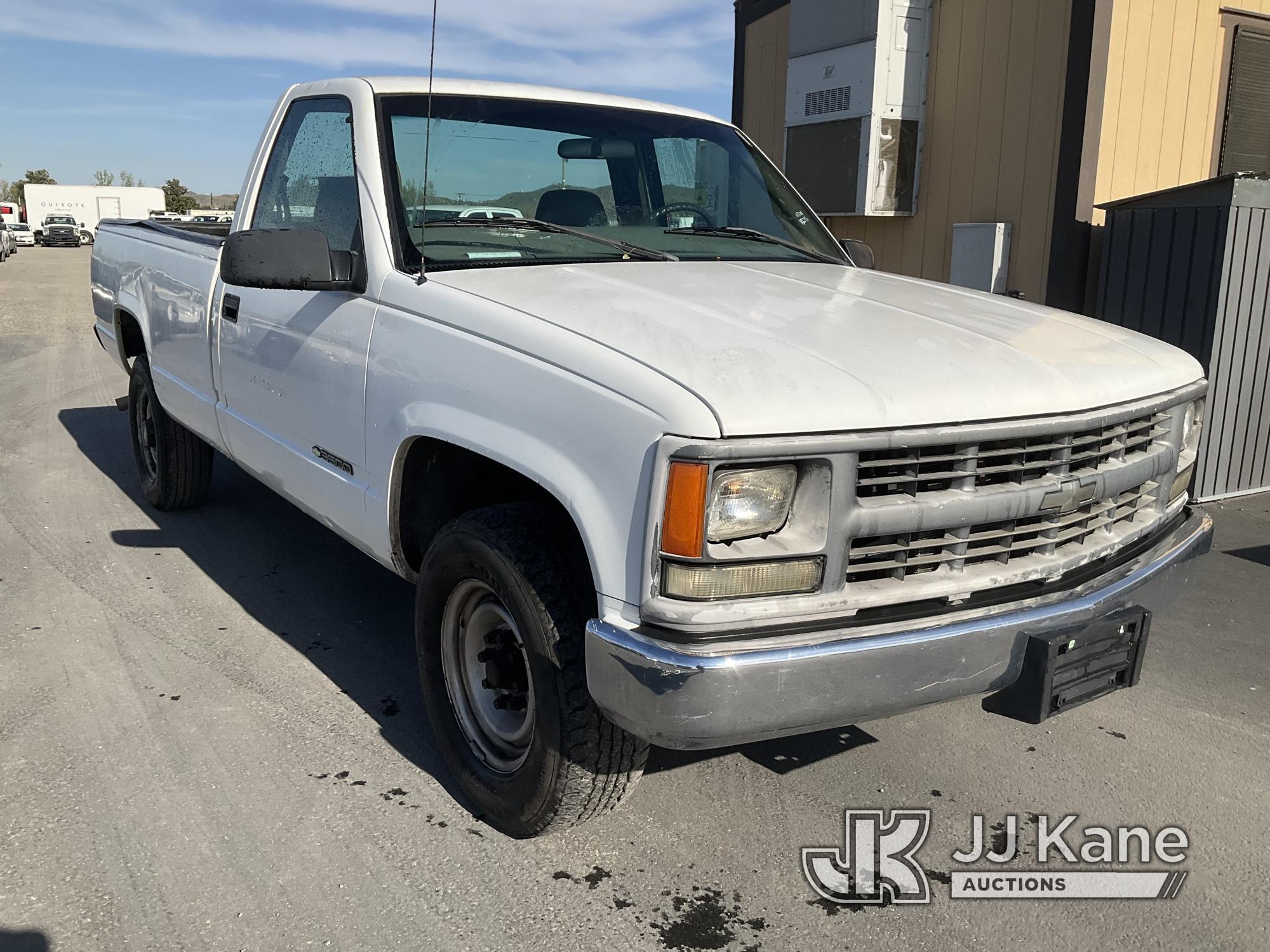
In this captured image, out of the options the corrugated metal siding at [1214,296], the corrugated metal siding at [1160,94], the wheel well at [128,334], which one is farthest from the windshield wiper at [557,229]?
the corrugated metal siding at [1160,94]

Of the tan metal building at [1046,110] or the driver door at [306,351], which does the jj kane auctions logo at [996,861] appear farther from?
the tan metal building at [1046,110]

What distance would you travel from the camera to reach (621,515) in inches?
88.3

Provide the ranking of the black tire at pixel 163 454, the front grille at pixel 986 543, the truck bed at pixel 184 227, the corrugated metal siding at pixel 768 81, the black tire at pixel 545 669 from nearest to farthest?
the front grille at pixel 986 543 → the black tire at pixel 545 669 → the truck bed at pixel 184 227 → the black tire at pixel 163 454 → the corrugated metal siding at pixel 768 81

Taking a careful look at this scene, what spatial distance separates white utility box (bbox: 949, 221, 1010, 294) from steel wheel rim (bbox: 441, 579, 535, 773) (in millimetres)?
5874

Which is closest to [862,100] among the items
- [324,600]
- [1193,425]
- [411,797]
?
[1193,425]

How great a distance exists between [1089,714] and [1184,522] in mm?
839

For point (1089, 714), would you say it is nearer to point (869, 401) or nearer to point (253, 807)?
point (869, 401)

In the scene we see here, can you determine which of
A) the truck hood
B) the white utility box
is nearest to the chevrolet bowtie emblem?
the truck hood

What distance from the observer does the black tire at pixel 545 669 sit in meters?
2.47

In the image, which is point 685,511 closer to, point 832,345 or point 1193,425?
point 832,345

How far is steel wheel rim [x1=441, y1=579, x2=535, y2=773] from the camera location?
9.37ft

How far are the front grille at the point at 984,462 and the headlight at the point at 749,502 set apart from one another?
0.16m

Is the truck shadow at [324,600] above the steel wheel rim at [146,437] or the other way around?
the other way around

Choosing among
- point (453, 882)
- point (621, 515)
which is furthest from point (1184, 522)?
point (453, 882)
